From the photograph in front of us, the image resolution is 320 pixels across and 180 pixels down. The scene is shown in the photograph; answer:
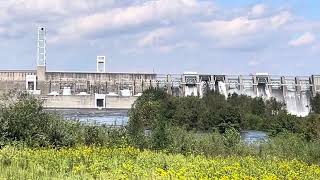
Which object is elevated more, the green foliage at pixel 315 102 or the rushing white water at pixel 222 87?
the rushing white water at pixel 222 87

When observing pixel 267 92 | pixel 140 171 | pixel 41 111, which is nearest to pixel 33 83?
pixel 267 92

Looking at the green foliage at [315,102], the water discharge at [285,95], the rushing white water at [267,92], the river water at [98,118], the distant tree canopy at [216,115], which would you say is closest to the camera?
the river water at [98,118]

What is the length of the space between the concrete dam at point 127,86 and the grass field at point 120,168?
99487 mm

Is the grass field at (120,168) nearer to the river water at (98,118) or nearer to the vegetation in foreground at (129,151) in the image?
the vegetation in foreground at (129,151)

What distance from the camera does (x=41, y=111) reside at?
21.2 meters

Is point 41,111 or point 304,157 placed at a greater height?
point 41,111

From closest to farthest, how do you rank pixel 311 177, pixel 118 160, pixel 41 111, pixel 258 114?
pixel 311 177 → pixel 118 160 → pixel 41 111 → pixel 258 114

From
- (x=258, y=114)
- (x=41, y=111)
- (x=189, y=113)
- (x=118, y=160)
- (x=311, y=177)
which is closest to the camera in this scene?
(x=311, y=177)

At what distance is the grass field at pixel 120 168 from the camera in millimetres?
11688

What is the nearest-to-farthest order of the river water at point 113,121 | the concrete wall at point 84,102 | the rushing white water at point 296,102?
1. the river water at point 113,121
2. the rushing white water at point 296,102
3. the concrete wall at point 84,102

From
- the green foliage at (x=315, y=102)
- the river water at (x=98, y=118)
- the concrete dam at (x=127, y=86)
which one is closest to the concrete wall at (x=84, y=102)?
the concrete dam at (x=127, y=86)

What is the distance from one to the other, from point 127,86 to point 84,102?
10.3 m

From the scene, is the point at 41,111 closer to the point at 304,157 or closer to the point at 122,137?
the point at 122,137

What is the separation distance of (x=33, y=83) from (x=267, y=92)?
4894 cm
